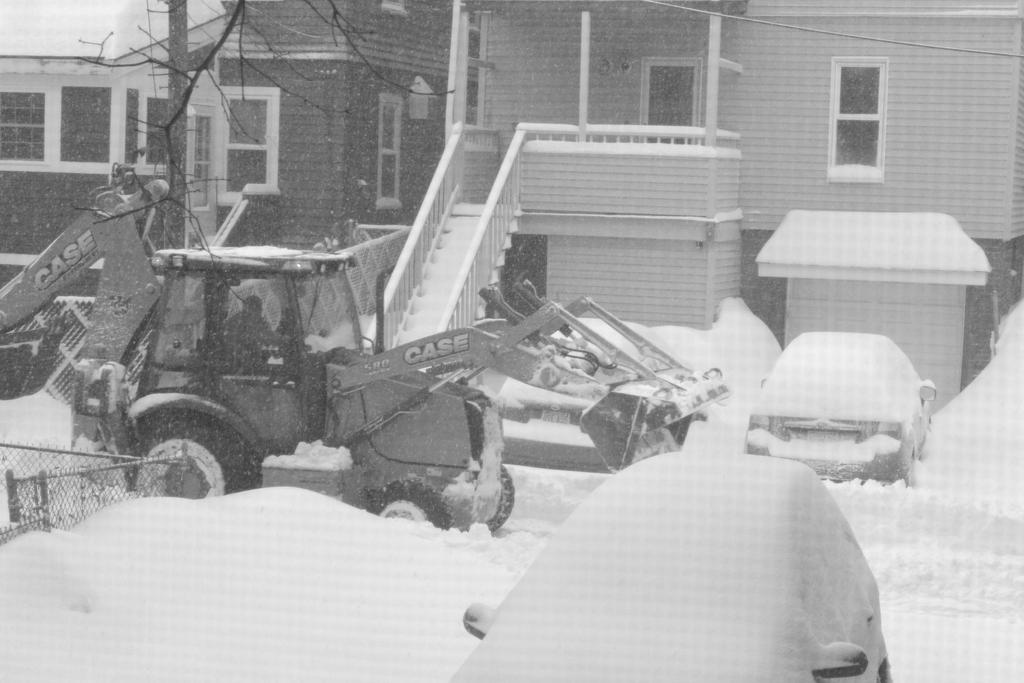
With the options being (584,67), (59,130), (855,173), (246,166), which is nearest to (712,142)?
(584,67)

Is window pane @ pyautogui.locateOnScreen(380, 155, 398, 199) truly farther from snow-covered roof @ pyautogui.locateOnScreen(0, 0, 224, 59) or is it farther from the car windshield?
the car windshield

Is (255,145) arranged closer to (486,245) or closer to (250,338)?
(486,245)

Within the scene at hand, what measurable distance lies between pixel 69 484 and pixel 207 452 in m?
1.70

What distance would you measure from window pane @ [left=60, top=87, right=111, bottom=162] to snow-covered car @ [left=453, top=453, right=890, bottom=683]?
18626 mm

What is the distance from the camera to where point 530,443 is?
45.1 feet

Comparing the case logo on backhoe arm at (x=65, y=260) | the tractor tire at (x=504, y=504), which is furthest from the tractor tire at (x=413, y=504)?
the case logo on backhoe arm at (x=65, y=260)

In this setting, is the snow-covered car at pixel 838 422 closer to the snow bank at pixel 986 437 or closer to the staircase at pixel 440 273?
the snow bank at pixel 986 437

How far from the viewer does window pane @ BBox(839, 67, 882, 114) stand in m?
21.4

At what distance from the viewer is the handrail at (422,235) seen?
18.2 metres


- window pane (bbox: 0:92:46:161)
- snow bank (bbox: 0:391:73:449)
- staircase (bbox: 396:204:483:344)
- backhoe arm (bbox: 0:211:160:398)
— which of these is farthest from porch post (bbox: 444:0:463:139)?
backhoe arm (bbox: 0:211:160:398)

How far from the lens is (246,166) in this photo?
2483 cm

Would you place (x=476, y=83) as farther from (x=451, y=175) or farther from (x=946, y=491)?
(x=946, y=491)

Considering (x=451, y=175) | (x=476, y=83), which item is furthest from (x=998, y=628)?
(x=476, y=83)

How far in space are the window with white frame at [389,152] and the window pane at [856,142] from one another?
8.18 m
